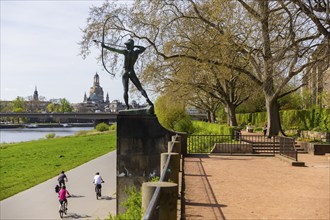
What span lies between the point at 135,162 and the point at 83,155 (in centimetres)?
3261

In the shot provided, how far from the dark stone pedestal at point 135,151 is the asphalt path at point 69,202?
3.08m

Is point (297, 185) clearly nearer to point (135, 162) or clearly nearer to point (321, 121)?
point (135, 162)

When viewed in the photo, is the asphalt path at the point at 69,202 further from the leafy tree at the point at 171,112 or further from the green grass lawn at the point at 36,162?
the leafy tree at the point at 171,112

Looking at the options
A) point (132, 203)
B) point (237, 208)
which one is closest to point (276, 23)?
point (237, 208)

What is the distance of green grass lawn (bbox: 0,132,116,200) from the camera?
29.8 m

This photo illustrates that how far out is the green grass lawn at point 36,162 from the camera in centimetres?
2978

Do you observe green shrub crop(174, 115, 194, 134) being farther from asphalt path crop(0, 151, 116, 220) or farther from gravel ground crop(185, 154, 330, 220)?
gravel ground crop(185, 154, 330, 220)

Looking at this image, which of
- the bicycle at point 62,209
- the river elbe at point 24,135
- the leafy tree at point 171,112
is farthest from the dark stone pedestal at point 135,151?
the river elbe at point 24,135

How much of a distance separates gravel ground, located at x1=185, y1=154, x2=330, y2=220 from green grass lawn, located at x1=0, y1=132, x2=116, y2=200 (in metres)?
14.4

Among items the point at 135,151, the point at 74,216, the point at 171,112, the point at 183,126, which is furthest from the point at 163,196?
the point at 171,112

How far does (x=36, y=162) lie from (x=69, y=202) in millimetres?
20968

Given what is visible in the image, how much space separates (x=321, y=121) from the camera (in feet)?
138

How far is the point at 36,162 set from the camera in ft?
136

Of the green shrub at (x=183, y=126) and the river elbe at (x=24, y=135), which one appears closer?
the green shrub at (x=183, y=126)
